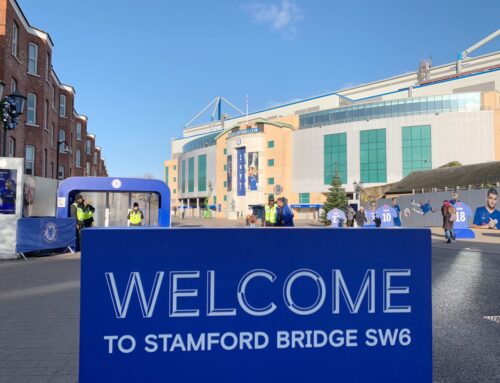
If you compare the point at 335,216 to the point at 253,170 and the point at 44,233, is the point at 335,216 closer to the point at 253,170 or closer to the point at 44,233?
the point at 44,233

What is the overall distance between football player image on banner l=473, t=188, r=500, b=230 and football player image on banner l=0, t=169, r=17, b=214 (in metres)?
25.9

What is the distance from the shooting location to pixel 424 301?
2.55 meters

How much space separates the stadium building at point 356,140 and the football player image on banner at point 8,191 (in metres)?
49.3

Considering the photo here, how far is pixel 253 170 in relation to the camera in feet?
262

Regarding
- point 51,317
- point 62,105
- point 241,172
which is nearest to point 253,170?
point 241,172

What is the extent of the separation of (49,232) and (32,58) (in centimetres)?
1584

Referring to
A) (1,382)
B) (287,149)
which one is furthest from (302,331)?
(287,149)

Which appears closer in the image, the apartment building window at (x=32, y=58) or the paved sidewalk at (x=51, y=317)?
the paved sidewalk at (x=51, y=317)

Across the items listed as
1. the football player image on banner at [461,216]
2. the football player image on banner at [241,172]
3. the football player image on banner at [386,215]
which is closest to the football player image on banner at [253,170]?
the football player image on banner at [241,172]

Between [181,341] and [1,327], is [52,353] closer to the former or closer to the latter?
[1,327]

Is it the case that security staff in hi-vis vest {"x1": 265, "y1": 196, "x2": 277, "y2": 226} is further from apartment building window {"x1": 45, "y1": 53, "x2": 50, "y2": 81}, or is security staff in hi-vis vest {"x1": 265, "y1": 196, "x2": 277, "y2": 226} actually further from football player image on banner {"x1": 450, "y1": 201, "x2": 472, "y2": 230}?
apartment building window {"x1": 45, "y1": 53, "x2": 50, "y2": 81}

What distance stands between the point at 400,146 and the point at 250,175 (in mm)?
28602

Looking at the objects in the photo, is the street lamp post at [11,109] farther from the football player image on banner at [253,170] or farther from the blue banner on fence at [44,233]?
the football player image on banner at [253,170]

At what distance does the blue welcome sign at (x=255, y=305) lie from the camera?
92.0 inches
